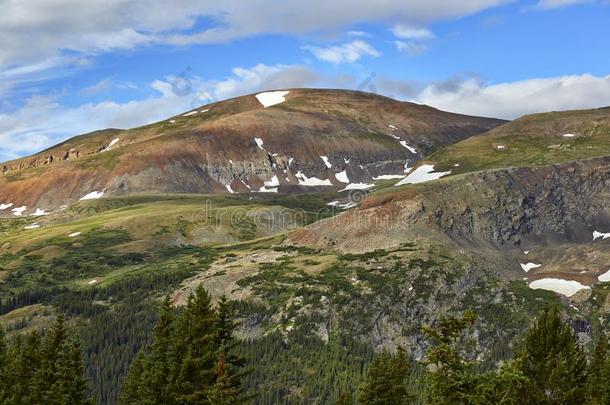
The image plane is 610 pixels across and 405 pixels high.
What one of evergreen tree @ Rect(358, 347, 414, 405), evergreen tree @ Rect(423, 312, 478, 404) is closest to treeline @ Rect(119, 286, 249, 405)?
evergreen tree @ Rect(423, 312, 478, 404)

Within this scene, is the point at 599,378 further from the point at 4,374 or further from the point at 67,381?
the point at 4,374

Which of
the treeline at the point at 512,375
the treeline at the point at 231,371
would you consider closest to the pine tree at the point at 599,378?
the treeline at the point at 512,375

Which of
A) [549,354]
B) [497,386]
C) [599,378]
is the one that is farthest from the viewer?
[599,378]

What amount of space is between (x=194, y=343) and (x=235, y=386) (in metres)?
3.13

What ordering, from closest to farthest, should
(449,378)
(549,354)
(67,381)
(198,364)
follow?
(449,378) → (198,364) → (549,354) → (67,381)

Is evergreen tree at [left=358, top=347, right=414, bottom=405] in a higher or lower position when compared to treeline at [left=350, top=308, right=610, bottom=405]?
lower

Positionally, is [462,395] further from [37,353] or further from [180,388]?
[37,353]

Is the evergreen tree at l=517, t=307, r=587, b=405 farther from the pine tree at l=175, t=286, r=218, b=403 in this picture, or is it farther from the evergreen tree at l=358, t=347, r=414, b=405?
the pine tree at l=175, t=286, r=218, b=403

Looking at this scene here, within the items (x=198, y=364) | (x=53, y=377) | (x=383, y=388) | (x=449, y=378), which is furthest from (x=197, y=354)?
(x=383, y=388)

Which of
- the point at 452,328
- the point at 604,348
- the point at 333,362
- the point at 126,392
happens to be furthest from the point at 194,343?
the point at 333,362

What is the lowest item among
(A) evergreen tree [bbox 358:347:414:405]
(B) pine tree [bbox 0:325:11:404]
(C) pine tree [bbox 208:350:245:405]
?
(A) evergreen tree [bbox 358:347:414:405]

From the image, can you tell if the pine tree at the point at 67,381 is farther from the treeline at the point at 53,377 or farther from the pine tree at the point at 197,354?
the pine tree at the point at 197,354

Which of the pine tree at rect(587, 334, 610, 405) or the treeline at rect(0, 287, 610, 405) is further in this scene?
the pine tree at rect(587, 334, 610, 405)

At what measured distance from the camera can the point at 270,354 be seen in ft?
643
